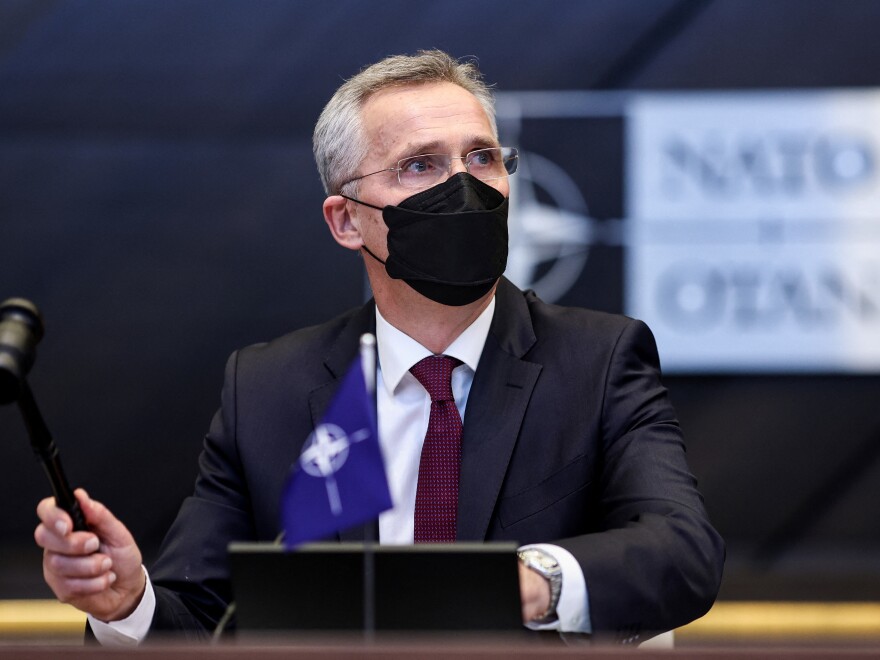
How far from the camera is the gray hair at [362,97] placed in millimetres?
2008

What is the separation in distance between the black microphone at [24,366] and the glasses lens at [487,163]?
888 millimetres

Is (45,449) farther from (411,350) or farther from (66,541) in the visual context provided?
(411,350)

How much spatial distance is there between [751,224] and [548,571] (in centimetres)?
188

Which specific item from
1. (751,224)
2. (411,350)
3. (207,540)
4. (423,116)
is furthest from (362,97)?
(751,224)

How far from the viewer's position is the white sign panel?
10.1 feet

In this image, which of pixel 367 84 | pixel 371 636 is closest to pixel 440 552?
pixel 371 636

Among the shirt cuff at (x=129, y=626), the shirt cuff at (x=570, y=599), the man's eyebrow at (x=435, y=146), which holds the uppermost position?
the man's eyebrow at (x=435, y=146)

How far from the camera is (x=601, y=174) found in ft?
10.2

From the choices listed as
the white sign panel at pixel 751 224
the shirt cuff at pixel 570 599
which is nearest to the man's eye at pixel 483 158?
the shirt cuff at pixel 570 599

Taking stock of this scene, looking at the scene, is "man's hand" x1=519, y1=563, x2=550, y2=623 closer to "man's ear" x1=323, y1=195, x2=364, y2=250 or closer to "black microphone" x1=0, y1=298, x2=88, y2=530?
"black microphone" x1=0, y1=298, x2=88, y2=530

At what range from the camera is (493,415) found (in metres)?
1.87

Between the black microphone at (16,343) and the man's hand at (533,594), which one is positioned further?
the man's hand at (533,594)

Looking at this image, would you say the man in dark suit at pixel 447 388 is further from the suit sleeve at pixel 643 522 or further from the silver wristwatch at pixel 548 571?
the silver wristwatch at pixel 548 571

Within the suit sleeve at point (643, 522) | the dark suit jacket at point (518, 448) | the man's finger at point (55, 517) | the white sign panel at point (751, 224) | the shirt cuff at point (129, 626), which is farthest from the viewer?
the white sign panel at point (751, 224)
